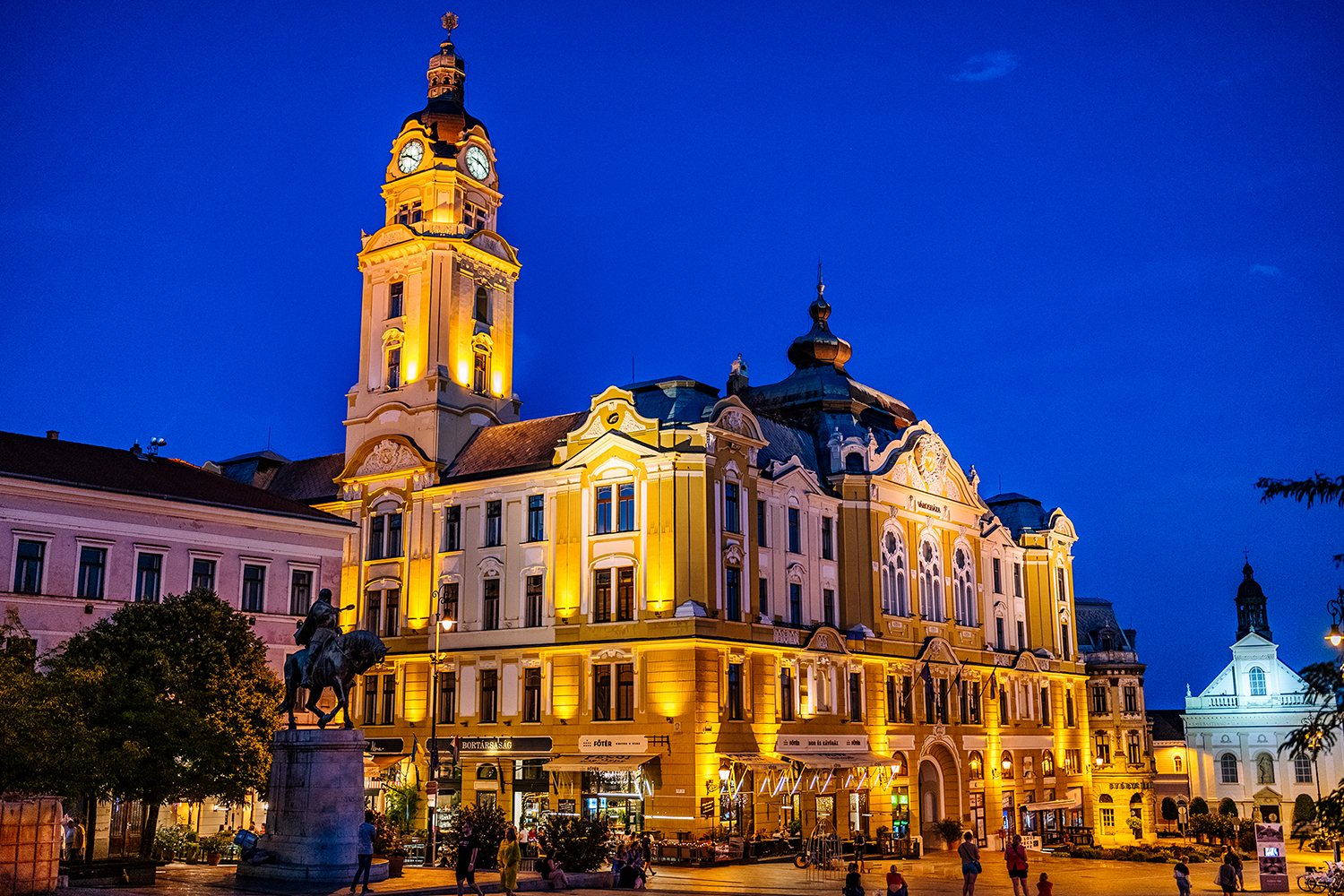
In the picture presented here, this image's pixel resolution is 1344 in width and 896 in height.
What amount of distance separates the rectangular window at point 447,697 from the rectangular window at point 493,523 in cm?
621

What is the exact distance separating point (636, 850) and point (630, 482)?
21.2 m

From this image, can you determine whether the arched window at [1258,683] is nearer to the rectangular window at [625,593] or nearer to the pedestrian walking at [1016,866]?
the rectangular window at [625,593]

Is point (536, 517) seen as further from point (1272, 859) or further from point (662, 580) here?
point (1272, 859)

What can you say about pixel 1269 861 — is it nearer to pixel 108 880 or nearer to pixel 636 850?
pixel 636 850

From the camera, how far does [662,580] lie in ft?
180

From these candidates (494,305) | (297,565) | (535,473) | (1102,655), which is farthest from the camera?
(1102,655)

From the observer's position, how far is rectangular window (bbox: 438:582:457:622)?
62.2 metres

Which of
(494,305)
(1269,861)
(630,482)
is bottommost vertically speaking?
(1269,861)

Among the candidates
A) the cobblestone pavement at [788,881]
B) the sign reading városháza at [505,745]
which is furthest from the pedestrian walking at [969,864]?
the sign reading városháza at [505,745]

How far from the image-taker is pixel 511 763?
5772 centimetres

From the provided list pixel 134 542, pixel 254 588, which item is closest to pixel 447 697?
pixel 254 588

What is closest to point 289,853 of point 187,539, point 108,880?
point 108,880

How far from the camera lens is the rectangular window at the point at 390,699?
206 feet

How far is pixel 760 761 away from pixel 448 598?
678 inches
